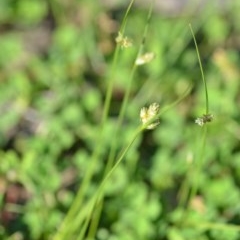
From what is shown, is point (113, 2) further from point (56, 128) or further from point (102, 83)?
point (56, 128)

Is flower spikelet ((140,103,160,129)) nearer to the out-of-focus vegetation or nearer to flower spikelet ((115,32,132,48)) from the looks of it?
flower spikelet ((115,32,132,48))

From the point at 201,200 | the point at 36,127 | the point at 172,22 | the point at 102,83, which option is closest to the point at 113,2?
the point at 172,22

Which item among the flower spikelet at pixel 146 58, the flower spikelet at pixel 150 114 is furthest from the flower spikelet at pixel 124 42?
the flower spikelet at pixel 150 114

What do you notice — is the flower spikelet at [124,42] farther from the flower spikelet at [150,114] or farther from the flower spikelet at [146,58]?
the flower spikelet at [150,114]

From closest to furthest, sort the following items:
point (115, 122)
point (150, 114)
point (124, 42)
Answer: point (150, 114)
point (124, 42)
point (115, 122)

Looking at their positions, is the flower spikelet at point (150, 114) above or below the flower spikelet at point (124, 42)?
below

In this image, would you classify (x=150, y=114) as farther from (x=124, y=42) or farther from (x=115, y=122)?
(x=115, y=122)

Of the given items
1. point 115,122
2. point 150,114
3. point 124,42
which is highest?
point 124,42

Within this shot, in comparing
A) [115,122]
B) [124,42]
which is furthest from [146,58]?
[115,122]
